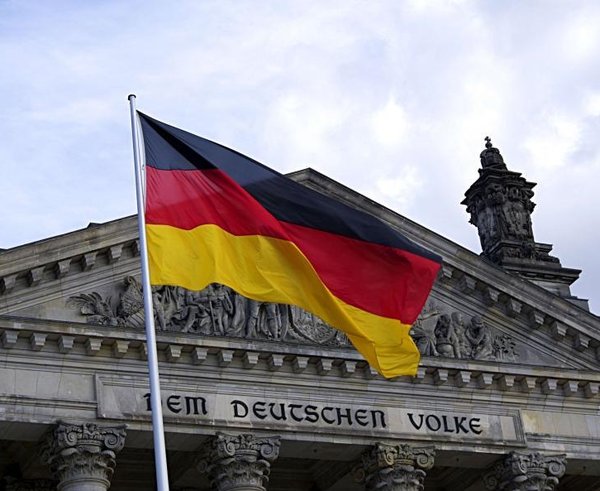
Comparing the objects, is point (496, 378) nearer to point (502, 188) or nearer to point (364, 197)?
point (364, 197)

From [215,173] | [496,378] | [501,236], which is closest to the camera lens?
[215,173]

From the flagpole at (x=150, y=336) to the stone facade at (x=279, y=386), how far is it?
950 centimetres

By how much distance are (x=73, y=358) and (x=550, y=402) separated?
12.4 m

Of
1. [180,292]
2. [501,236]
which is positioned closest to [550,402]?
[501,236]

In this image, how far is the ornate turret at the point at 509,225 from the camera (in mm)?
42781

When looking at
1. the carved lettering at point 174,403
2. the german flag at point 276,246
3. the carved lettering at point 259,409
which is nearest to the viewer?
the german flag at point 276,246

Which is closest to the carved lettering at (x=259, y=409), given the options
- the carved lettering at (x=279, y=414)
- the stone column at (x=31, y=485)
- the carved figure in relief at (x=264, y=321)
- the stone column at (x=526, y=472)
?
the carved lettering at (x=279, y=414)

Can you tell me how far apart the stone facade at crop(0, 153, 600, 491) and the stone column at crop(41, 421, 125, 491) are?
30 millimetres

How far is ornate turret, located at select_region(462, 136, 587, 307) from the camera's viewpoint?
140 ft

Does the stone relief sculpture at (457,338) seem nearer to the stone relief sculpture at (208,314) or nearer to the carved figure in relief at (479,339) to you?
the carved figure in relief at (479,339)

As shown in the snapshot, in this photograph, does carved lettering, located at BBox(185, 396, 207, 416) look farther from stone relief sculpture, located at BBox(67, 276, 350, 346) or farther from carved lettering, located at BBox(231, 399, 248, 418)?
stone relief sculpture, located at BBox(67, 276, 350, 346)

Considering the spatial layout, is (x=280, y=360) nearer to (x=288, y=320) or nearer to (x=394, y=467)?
(x=288, y=320)

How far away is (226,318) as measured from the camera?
35.2 meters

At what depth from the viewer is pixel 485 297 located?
3869cm
